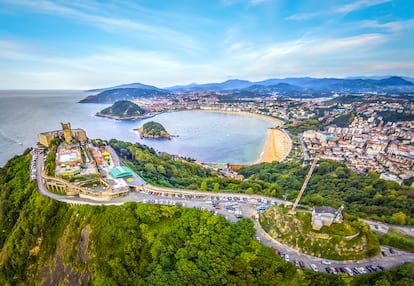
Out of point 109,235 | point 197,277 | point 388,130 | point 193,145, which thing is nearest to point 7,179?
point 109,235

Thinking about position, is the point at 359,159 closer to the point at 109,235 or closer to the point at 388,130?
the point at 388,130

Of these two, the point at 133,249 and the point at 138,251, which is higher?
the point at 133,249

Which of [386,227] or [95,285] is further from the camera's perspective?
[386,227]

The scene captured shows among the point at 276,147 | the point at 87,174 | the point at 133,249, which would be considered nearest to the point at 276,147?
the point at 276,147

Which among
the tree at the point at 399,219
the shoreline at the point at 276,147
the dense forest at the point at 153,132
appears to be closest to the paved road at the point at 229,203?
the tree at the point at 399,219

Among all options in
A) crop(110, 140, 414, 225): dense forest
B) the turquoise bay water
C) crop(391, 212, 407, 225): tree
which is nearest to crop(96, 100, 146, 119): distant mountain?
the turquoise bay water

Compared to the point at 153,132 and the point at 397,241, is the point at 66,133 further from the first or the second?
the point at 397,241
